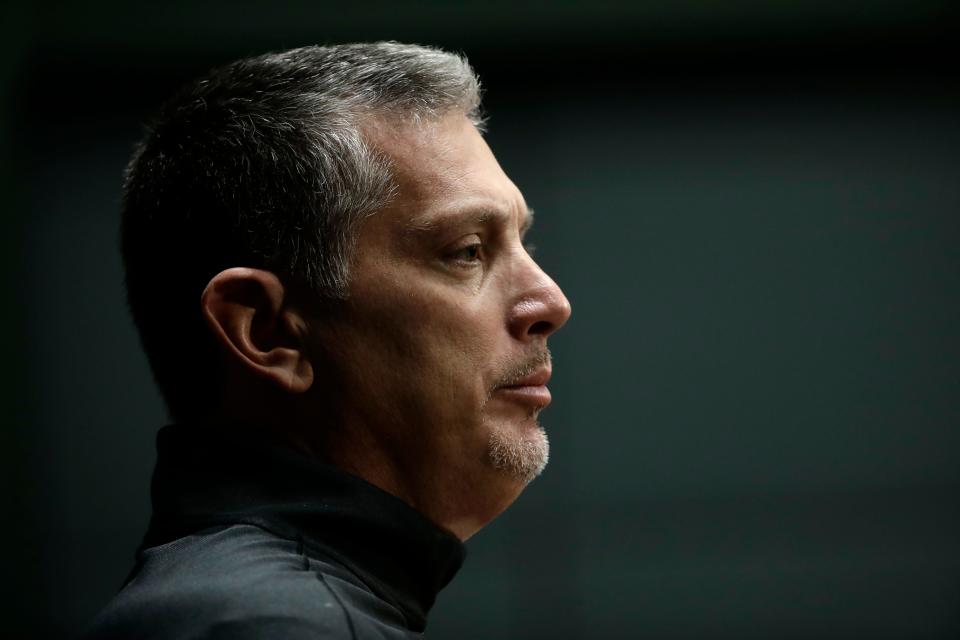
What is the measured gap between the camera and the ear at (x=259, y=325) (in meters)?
1.54

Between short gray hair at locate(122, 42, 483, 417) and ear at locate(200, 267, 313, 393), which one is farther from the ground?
short gray hair at locate(122, 42, 483, 417)

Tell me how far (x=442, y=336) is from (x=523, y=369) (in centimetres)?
13

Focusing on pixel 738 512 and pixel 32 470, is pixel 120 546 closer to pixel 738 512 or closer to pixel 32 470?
pixel 32 470

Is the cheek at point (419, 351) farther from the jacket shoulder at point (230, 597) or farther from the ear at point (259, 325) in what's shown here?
the jacket shoulder at point (230, 597)

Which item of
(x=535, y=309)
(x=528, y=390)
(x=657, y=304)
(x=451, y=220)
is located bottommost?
(x=657, y=304)

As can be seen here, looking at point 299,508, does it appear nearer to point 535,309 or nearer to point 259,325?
point 259,325

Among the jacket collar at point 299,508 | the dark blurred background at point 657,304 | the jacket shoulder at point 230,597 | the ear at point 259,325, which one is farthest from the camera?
the dark blurred background at point 657,304

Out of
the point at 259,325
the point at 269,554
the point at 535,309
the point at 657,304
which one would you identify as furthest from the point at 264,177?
the point at 657,304

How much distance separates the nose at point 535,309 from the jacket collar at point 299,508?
299 mm

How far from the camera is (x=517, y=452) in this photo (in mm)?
1597

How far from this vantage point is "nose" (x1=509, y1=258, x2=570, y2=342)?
1621 millimetres

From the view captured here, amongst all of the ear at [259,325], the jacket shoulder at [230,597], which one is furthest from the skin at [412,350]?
the jacket shoulder at [230,597]

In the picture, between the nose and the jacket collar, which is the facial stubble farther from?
the jacket collar

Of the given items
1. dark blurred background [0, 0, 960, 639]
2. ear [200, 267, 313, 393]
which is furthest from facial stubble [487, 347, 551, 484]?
dark blurred background [0, 0, 960, 639]
